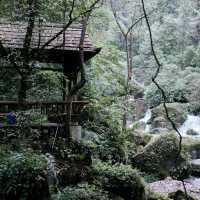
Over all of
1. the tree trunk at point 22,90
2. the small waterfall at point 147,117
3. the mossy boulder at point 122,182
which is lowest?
the small waterfall at point 147,117

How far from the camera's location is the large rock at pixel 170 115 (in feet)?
79.6

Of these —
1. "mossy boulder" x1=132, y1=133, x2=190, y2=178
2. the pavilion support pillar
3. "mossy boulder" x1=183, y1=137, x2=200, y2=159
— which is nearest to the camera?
the pavilion support pillar

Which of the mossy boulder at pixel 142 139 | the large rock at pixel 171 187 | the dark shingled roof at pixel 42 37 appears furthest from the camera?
the mossy boulder at pixel 142 139

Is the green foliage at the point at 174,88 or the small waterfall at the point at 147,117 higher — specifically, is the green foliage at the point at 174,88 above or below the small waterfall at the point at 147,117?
above

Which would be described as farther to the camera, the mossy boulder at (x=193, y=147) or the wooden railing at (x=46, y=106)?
the mossy boulder at (x=193, y=147)

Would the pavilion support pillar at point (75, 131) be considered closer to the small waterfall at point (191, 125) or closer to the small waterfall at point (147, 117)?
the small waterfall at point (191, 125)

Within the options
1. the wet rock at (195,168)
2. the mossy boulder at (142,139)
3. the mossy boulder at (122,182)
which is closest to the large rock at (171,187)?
the wet rock at (195,168)

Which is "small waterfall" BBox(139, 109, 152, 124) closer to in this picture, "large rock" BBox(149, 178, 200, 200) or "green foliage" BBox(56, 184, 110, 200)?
"large rock" BBox(149, 178, 200, 200)

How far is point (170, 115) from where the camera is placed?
939 inches

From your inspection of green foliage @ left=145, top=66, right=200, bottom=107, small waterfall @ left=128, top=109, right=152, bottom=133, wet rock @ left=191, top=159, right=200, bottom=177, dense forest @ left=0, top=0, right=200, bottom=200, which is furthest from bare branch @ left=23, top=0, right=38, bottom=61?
green foliage @ left=145, top=66, right=200, bottom=107

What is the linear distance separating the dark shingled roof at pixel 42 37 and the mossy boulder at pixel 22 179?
4.51m

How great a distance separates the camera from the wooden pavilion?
10633mm

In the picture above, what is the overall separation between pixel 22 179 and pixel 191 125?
1890cm

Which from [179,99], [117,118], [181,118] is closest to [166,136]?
[117,118]
